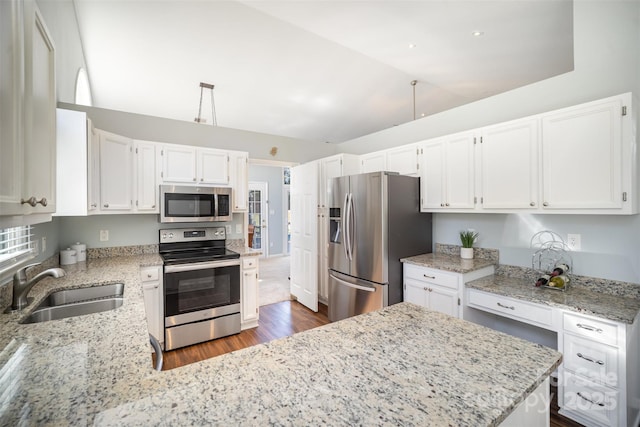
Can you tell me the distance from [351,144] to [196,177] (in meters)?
2.53

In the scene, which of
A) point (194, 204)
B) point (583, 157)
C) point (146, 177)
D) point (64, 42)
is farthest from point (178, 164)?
point (583, 157)

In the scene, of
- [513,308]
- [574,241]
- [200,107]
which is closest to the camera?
[513,308]

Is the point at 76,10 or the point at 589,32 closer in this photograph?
the point at 589,32

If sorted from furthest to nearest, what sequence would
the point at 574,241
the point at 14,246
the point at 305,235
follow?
the point at 305,235, the point at 574,241, the point at 14,246

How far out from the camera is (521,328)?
8.24 feet

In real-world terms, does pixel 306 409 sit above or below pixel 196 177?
below

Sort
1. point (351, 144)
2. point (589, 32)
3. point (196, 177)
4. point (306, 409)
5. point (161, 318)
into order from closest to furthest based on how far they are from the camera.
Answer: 1. point (306, 409)
2. point (589, 32)
3. point (161, 318)
4. point (196, 177)
5. point (351, 144)

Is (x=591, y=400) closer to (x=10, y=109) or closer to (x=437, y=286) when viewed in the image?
(x=437, y=286)

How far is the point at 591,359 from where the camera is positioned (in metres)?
1.75

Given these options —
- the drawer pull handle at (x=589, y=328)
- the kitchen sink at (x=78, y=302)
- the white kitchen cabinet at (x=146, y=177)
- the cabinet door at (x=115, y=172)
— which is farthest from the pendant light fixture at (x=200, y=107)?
the drawer pull handle at (x=589, y=328)

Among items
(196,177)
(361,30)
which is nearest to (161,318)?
(196,177)

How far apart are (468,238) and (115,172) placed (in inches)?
141

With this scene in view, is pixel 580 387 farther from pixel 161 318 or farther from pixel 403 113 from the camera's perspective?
pixel 403 113

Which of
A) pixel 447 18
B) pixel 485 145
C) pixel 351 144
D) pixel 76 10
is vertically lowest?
pixel 485 145
